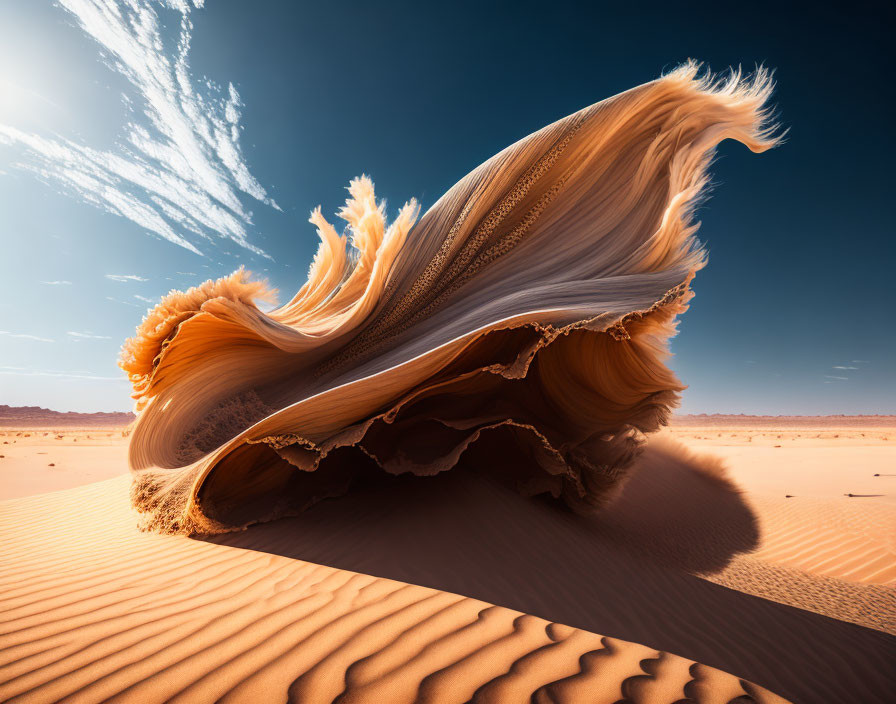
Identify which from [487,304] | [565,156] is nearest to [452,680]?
[487,304]

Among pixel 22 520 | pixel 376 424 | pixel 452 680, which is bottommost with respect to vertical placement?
pixel 452 680

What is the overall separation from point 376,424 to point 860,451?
786 inches

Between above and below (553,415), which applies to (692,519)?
A: below

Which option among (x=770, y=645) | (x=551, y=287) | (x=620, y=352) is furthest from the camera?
(x=620, y=352)

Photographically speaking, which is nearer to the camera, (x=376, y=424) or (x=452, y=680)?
(x=452, y=680)

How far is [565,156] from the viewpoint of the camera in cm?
401

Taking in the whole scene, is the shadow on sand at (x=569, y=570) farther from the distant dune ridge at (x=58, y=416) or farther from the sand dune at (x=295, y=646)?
the distant dune ridge at (x=58, y=416)

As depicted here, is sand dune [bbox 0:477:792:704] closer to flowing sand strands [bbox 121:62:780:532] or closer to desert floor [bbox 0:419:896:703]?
desert floor [bbox 0:419:896:703]

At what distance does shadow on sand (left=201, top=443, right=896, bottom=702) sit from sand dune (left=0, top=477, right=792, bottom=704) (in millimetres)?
273

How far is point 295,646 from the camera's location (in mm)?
1884

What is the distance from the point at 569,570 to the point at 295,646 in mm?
2089

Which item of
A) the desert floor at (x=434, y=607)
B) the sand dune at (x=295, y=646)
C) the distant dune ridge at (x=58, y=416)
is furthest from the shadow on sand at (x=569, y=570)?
the distant dune ridge at (x=58, y=416)

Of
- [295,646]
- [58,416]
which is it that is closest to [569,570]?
[295,646]

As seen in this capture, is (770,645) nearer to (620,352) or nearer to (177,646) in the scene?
(620,352)
